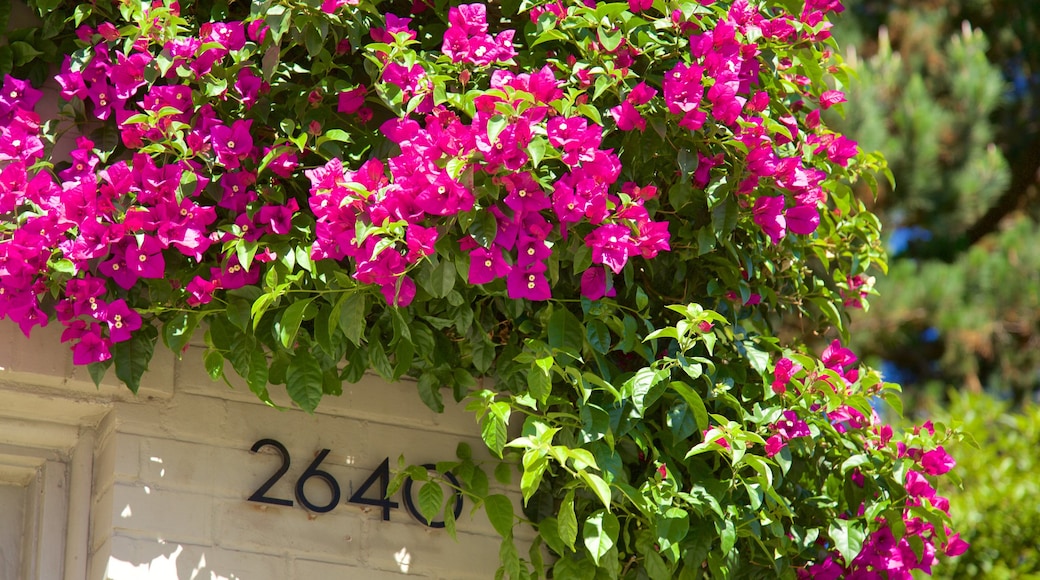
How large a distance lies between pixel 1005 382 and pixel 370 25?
19.9 feet

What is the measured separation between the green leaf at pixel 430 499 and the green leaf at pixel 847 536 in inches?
23.6

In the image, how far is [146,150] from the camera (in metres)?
1.73

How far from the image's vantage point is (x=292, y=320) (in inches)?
67.0

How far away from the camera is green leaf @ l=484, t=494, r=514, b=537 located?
1.89 metres

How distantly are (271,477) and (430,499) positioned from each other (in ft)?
0.81

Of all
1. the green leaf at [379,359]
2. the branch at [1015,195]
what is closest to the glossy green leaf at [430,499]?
the green leaf at [379,359]

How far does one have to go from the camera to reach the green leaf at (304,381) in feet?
5.92

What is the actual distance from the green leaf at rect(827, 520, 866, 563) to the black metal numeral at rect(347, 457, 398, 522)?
0.69 metres

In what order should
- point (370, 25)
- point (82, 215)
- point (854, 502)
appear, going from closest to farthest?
point (82, 215), point (370, 25), point (854, 502)

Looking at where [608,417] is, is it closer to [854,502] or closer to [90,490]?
[854,502]

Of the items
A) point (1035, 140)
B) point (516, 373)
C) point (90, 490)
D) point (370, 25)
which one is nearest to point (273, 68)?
point (370, 25)

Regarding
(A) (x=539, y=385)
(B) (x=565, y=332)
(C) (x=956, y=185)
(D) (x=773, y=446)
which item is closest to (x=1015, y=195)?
(C) (x=956, y=185)

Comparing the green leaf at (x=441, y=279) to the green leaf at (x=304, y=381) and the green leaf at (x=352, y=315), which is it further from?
the green leaf at (x=304, y=381)

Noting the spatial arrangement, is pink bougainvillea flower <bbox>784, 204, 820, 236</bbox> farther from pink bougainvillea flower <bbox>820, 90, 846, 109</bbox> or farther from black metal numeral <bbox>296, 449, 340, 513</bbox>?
black metal numeral <bbox>296, 449, 340, 513</bbox>
